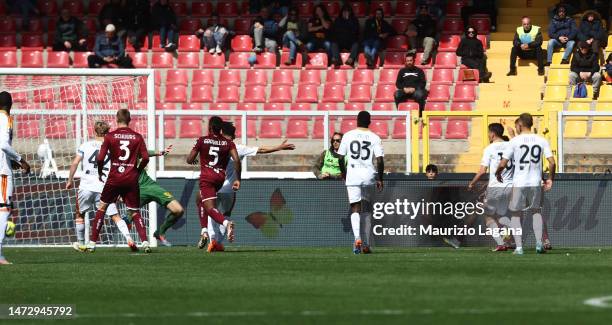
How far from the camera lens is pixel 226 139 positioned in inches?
775

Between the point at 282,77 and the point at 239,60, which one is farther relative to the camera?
the point at 239,60

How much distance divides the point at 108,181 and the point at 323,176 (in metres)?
5.60

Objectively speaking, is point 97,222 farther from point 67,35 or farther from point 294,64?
point 67,35

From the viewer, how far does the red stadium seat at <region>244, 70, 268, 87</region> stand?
103ft

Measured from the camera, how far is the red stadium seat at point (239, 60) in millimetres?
32344

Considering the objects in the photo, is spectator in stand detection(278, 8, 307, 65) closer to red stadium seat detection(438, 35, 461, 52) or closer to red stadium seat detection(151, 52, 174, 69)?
red stadium seat detection(151, 52, 174, 69)

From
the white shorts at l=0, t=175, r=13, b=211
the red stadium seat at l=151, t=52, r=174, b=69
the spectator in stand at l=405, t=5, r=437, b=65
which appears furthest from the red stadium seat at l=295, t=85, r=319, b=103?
the white shorts at l=0, t=175, r=13, b=211

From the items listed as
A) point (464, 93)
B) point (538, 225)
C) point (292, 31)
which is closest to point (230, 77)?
point (292, 31)

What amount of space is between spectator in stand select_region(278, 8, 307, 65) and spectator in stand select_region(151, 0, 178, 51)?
2.66m

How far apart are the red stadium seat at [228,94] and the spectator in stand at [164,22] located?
255 centimetres

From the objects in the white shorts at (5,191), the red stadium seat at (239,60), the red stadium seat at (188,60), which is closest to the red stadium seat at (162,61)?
the red stadium seat at (188,60)

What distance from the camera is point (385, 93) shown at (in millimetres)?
30547

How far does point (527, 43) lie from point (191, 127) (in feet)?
32.6

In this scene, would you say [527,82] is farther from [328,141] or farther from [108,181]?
[108,181]
